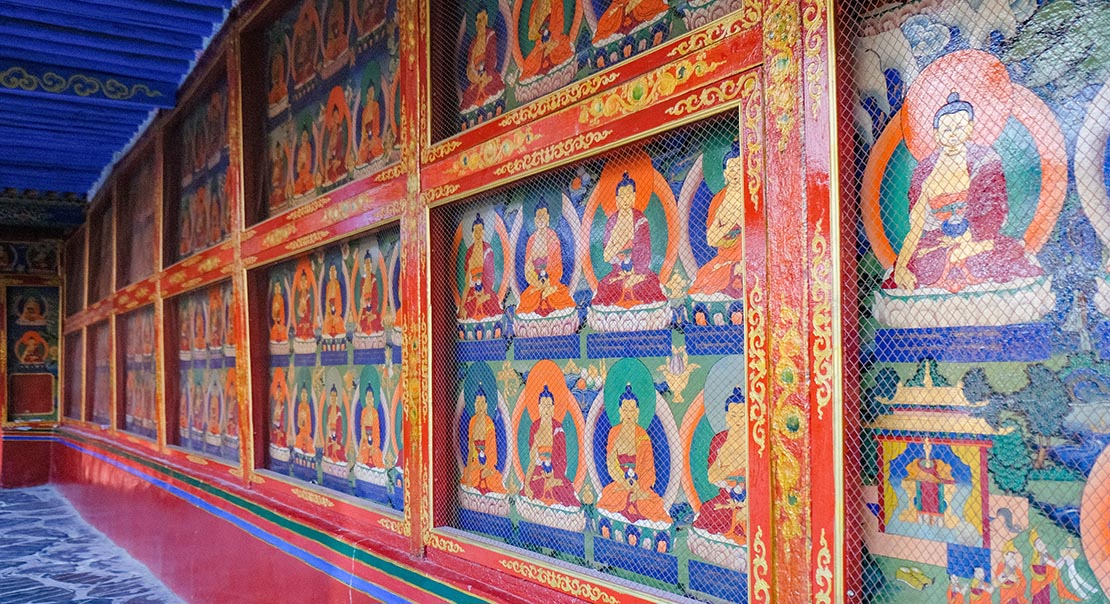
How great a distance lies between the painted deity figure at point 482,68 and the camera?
3.19 meters

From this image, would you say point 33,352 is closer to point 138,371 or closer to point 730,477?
point 138,371

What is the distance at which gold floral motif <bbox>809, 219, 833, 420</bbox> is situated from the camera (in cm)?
180

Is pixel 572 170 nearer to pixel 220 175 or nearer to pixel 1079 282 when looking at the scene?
pixel 1079 282

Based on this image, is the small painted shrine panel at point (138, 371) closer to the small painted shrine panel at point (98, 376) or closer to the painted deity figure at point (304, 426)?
the small painted shrine panel at point (98, 376)

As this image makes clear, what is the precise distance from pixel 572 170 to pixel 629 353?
2.15 feet

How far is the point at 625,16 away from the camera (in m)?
2.60

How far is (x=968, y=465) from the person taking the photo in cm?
171

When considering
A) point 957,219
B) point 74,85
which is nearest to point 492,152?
point 957,219

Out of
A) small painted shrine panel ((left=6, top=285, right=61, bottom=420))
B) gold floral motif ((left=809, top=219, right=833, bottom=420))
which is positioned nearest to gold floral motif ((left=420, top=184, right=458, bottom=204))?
gold floral motif ((left=809, top=219, right=833, bottom=420))

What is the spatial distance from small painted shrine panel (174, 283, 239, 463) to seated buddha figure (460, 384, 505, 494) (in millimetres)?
2599

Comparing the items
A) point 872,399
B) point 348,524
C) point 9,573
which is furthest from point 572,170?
point 9,573

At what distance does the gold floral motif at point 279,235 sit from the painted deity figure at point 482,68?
5.44ft

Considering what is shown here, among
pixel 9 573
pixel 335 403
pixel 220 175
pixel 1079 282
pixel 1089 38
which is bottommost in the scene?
pixel 9 573

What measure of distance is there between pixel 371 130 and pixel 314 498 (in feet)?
6.12
